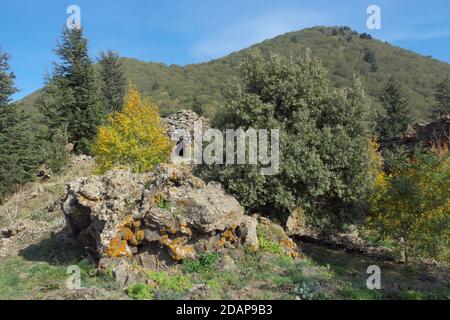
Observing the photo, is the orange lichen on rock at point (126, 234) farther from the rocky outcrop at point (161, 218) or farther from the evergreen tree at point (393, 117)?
the evergreen tree at point (393, 117)

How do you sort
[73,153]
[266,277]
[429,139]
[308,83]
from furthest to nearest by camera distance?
[73,153]
[429,139]
[308,83]
[266,277]

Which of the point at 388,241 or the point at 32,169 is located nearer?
the point at 388,241

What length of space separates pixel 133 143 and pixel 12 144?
16.0m

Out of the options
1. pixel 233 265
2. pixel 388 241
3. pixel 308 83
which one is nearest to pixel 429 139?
pixel 388 241

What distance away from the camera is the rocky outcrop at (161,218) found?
10.7 meters

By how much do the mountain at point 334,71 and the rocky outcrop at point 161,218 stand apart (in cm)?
5251

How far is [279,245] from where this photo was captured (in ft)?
39.1

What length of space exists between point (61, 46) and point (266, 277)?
108ft

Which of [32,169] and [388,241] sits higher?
[32,169]

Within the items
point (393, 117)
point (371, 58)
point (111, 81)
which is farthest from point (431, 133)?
point (371, 58)

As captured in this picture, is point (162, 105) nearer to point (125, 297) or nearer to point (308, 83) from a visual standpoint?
point (308, 83)

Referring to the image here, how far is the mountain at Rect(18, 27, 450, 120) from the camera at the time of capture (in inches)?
2869

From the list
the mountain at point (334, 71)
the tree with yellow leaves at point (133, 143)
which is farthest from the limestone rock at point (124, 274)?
the mountain at point (334, 71)

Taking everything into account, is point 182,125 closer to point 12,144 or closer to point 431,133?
point 12,144
